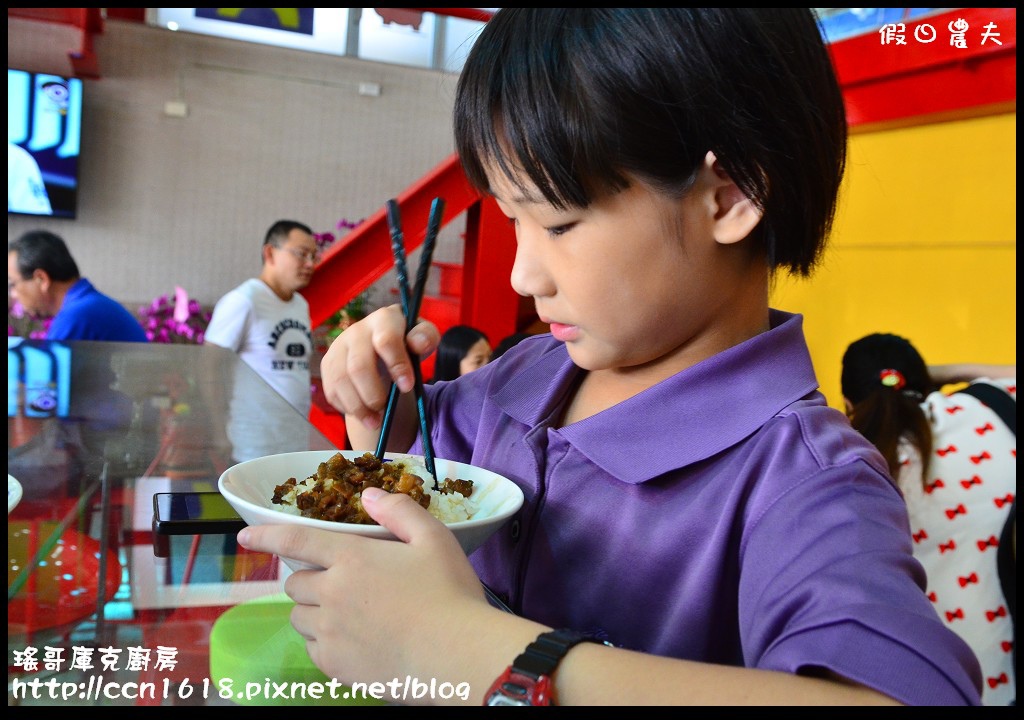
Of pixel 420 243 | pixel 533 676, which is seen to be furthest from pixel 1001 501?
pixel 420 243

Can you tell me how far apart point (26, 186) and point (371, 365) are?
241 inches

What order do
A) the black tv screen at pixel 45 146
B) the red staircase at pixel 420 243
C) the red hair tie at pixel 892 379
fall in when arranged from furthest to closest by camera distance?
the black tv screen at pixel 45 146
the red staircase at pixel 420 243
the red hair tie at pixel 892 379

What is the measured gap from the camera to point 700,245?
0.72 meters

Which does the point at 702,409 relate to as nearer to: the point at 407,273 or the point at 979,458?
the point at 407,273

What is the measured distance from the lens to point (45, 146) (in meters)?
5.90

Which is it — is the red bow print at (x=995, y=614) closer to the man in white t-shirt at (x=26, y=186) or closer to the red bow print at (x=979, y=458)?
the red bow print at (x=979, y=458)

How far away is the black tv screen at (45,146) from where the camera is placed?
5793 millimetres

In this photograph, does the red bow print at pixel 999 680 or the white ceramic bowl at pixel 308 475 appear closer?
the white ceramic bowl at pixel 308 475

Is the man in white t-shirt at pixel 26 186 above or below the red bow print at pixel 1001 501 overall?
above

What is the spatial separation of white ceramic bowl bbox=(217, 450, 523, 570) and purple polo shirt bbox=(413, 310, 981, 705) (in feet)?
0.23

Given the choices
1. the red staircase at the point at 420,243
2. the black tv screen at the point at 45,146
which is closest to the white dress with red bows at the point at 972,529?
the red staircase at the point at 420,243

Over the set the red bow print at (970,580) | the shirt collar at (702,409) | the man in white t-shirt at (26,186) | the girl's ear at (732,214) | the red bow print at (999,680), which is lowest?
the red bow print at (999,680)

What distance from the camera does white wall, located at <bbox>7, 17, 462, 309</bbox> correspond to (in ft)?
20.3

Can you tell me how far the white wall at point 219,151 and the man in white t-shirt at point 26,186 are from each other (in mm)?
126
